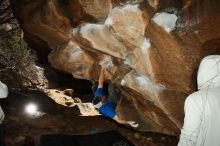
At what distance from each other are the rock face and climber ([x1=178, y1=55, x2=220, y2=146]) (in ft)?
6.54

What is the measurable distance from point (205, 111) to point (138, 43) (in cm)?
347

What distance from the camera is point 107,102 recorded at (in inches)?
309

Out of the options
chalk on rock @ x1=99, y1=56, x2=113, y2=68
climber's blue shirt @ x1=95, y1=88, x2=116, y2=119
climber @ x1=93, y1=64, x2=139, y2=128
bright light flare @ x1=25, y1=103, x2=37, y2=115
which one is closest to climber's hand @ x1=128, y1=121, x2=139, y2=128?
climber @ x1=93, y1=64, x2=139, y2=128

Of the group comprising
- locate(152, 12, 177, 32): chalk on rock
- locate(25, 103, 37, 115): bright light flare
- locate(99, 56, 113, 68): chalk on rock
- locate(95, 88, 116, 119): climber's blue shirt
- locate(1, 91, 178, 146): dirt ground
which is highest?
locate(152, 12, 177, 32): chalk on rock

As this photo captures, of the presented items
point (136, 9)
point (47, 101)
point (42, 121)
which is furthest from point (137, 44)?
point (47, 101)

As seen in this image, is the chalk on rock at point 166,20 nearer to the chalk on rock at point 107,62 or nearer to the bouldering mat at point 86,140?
the chalk on rock at point 107,62

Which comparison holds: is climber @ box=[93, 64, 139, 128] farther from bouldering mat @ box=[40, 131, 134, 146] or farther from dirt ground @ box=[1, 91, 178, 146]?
dirt ground @ box=[1, 91, 178, 146]

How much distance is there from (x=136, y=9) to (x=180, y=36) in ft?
3.90

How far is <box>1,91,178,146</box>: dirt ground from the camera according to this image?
25.2 ft

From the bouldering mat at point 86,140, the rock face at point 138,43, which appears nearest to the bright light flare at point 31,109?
the rock face at point 138,43

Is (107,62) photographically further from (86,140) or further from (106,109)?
(86,140)

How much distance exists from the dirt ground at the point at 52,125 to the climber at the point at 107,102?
58 cm

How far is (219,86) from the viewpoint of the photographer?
3689 mm

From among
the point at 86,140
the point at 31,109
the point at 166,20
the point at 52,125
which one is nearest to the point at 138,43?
the point at 166,20
